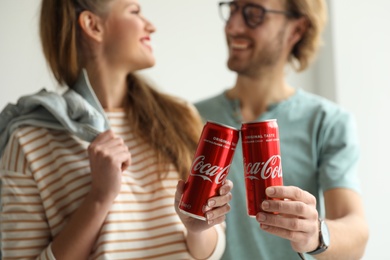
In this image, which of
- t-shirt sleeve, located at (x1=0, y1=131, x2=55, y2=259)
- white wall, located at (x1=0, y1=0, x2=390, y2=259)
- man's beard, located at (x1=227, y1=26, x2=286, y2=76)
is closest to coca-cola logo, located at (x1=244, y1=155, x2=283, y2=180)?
t-shirt sleeve, located at (x1=0, y1=131, x2=55, y2=259)

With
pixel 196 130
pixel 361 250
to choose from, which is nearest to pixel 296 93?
pixel 196 130

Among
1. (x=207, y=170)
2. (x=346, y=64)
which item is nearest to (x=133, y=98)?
(x=207, y=170)

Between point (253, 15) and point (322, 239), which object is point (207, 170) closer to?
point (322, 239)

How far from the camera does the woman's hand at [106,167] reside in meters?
1.13

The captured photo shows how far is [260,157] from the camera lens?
0.89 metres

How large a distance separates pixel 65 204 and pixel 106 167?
146mm

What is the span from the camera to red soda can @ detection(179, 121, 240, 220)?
906 mm

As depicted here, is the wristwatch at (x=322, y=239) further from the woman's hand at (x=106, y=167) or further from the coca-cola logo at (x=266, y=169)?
the woman's hand at (x=106, y=167)

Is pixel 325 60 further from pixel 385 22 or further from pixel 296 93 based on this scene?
pixel 296 93

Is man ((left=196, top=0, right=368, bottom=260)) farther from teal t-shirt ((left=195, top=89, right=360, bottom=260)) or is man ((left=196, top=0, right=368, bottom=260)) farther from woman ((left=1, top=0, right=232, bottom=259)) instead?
woman ((left=1, top=0, right=232, bottom=259))

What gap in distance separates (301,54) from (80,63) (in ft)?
2.52

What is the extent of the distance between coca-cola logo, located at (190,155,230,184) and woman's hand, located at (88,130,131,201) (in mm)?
268

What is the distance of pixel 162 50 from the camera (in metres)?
1.96

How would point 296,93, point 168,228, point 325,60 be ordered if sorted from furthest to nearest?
point 325,60 → point 296,93 → point 168,228
